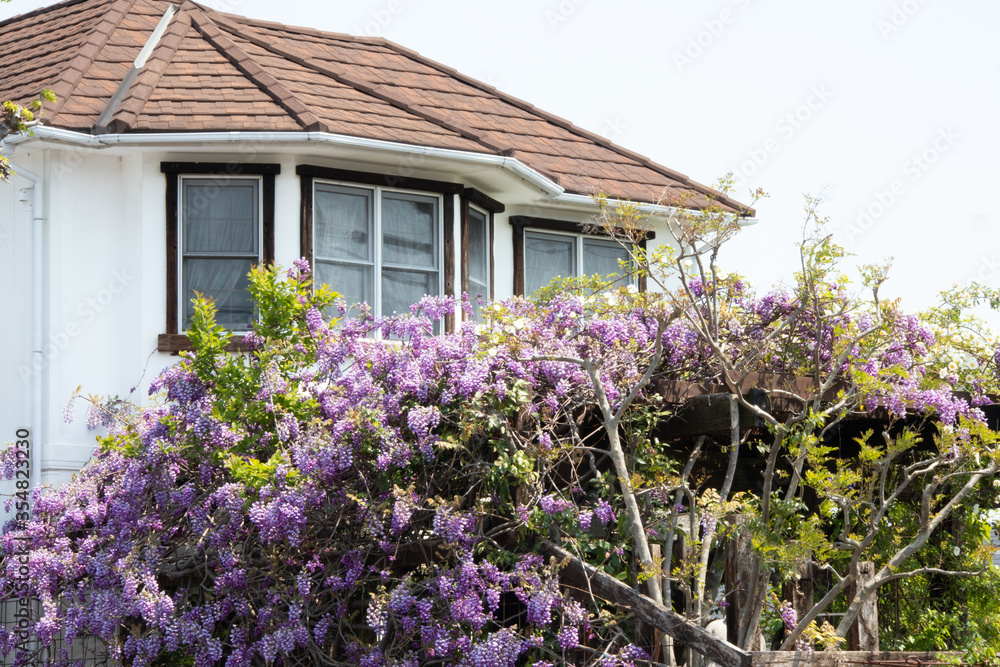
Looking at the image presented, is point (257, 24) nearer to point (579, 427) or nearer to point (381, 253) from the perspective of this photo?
point (381, 253)

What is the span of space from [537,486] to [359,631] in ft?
5.20

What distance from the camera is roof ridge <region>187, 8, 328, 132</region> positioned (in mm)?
10453

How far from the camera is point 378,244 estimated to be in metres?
11.0

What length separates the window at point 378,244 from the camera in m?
10.9

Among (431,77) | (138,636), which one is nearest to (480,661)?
(138,636)

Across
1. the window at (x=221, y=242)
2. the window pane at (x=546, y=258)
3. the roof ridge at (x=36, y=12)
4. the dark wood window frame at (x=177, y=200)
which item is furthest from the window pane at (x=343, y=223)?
the roof ridge at (x=36, y=12)

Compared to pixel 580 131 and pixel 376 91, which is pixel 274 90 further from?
pixel 580 131

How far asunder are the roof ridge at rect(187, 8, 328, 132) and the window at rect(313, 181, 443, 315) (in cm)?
73

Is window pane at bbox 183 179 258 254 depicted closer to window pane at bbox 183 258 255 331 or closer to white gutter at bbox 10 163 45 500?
window pane at bbox 183 258 255 331

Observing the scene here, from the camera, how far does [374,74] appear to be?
13594mm

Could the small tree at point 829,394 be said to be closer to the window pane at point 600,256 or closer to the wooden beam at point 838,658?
the wooden beam at point 838,658

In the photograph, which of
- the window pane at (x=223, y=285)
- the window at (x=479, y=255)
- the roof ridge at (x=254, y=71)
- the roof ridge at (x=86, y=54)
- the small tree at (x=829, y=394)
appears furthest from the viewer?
the window at (x=479, y=255)

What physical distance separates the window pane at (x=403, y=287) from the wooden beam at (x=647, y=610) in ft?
16.9

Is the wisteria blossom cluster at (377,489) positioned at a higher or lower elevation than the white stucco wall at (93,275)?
lower
